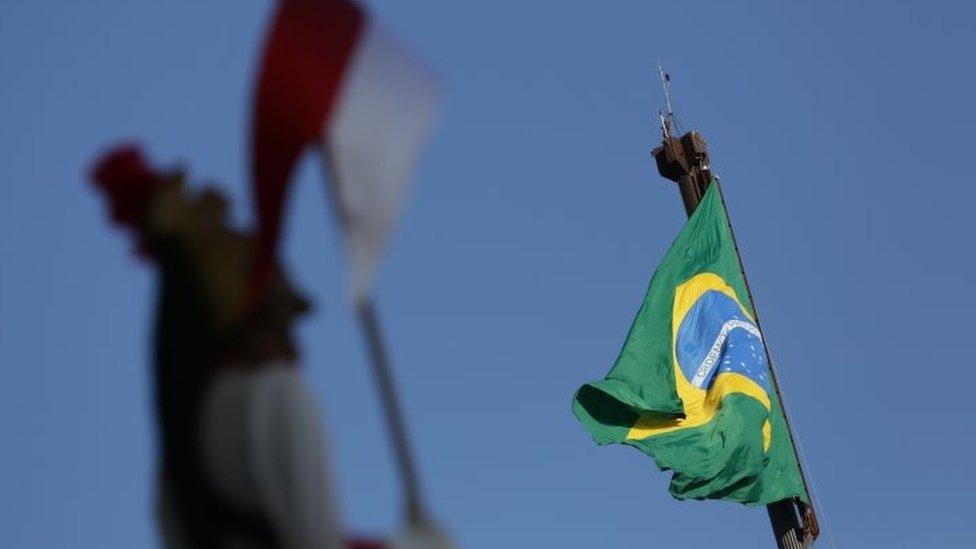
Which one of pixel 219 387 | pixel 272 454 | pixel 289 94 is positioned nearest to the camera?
pixel 272 454

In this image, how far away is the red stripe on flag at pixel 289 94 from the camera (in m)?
4.77

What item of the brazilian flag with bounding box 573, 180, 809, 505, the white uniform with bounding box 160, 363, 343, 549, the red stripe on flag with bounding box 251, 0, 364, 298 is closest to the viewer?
the white uniform with bounding box 160, 363, 343, 549

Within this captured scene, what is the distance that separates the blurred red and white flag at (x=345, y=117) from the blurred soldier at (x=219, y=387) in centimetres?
14

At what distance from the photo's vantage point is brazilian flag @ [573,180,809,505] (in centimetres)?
1349

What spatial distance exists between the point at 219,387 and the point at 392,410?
43 centimetres

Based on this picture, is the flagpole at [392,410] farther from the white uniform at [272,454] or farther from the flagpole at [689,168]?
the flagpole at [689,168]

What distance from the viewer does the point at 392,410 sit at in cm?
468

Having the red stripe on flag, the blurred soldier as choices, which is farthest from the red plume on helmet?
the red stripe on flag

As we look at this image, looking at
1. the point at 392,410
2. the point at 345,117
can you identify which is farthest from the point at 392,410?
the point at 345,117

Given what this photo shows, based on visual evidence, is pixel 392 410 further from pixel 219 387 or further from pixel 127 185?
pixel 127 185

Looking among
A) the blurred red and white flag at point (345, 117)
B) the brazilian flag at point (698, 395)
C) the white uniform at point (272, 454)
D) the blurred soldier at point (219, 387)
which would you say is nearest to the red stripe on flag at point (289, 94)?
the blurred red and white flag at point (345, 117)

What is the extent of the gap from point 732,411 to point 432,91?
9147 mm

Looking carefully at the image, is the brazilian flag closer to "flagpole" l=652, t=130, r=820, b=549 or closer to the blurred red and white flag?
"flagpole" l=652, t=130, r=820, b=549

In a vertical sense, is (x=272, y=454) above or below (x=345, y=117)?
below
